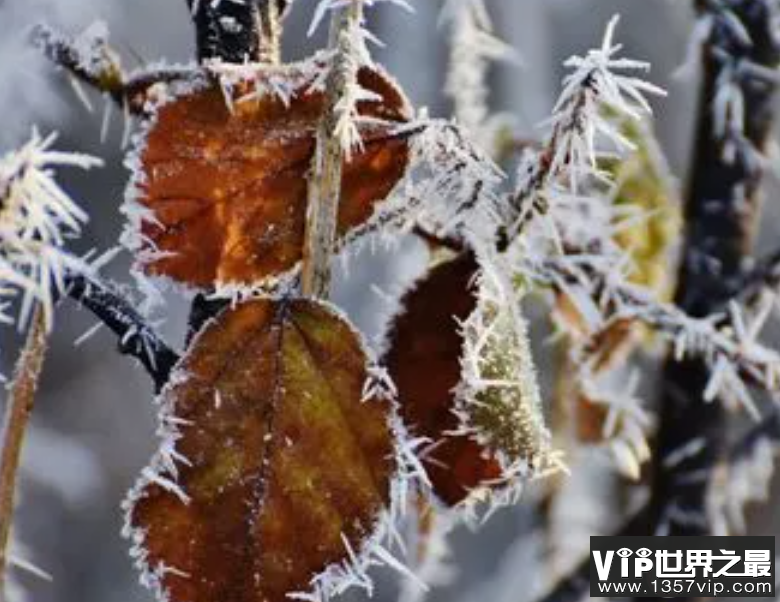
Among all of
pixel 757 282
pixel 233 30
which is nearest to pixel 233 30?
pixel 233 30

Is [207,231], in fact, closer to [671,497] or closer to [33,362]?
[33,362]

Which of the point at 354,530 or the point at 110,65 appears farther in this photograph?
the point at 110,65

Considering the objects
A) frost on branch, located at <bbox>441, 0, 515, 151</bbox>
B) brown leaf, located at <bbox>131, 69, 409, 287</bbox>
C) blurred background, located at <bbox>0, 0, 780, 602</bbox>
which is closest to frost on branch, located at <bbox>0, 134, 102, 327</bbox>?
brown leaf, located at <bbox>131, 69, 409, 287</bbox>

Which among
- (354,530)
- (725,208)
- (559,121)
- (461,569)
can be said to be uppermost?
(461,569)

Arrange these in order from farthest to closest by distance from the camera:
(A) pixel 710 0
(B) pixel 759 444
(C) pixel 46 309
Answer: (B) pixel 759 444 < (A) pixel 710 0 < (C) pixel 46 309

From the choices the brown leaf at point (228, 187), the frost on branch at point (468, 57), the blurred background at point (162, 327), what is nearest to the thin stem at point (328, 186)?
the brown leaf at point (228, 187)

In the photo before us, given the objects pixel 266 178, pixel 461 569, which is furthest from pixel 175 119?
pixel 461 569
